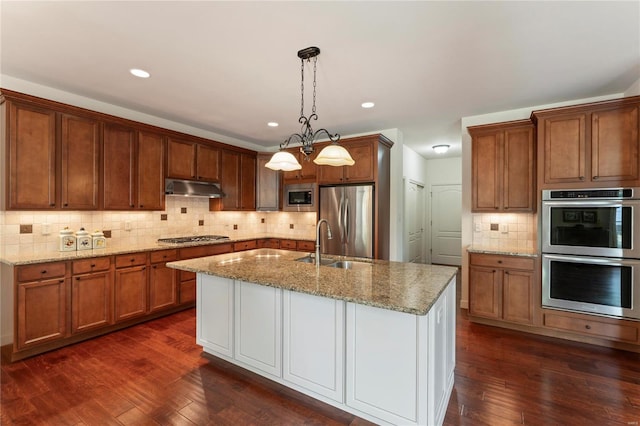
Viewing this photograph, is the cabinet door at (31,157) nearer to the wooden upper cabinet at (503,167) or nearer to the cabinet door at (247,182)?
the cabinet door at (247,182)

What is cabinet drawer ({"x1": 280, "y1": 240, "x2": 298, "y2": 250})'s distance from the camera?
5184 millimetres

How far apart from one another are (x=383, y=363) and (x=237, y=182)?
13.5ft

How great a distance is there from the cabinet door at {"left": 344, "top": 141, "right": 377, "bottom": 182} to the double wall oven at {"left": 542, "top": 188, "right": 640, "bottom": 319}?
2076 millimetres

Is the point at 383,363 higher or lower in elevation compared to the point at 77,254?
lower

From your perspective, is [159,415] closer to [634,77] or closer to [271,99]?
[271,99]

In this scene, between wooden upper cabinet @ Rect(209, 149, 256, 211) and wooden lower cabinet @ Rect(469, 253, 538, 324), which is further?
wooden upper cabinet @ Rect(209, 149, 256, 211)

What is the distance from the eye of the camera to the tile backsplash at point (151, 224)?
121 inches

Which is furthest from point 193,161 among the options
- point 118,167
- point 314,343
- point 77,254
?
point 314,343

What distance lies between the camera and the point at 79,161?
10.7 feet

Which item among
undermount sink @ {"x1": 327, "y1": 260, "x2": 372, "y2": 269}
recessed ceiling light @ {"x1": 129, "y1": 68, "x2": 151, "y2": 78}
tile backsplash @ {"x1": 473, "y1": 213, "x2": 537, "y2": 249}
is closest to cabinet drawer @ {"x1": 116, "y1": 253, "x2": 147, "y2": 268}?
recessed ceiling light @ {"x1": 129, "y1": 68, "x2": 151, "y2": 78}

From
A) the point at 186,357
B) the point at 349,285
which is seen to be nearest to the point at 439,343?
the point at 349,285

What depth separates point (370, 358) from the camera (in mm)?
1870

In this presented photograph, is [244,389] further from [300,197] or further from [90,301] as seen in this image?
[300,197]

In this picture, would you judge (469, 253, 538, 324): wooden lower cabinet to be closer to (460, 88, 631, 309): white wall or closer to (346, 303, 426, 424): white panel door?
(460, 88, 631, 309): white wall
